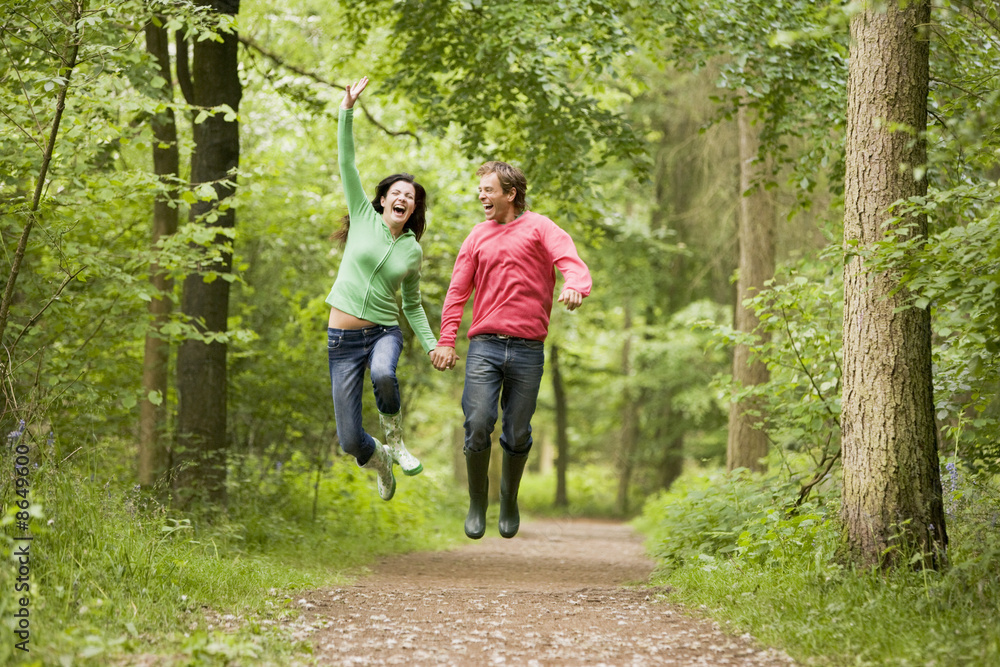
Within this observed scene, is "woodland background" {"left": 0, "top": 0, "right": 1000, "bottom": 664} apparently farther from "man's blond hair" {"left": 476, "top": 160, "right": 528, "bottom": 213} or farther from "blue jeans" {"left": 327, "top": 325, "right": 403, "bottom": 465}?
"man's blond hair" {"left": 476, "top": 160, "right": 528, "bottom": 213}

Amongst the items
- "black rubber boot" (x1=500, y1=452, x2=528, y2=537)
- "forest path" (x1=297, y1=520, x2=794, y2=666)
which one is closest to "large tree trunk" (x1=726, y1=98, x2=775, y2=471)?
"forest path" (x1=297, y1=520, x2=794, y2=666)

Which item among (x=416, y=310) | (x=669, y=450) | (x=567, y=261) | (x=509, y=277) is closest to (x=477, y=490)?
(x=416, y=310)

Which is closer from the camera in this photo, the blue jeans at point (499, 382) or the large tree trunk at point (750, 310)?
the blue jeans at point (499, 382)

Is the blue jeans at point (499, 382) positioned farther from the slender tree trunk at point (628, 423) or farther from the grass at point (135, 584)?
the slender tree trunk at point (628, 423)

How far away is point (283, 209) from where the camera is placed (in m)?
10.8

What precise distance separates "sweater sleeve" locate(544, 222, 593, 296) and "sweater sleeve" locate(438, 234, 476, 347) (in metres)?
0.53

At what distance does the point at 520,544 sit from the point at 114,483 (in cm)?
685

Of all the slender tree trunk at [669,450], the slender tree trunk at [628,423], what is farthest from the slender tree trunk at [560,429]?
the slender tree trunk at [669,450]

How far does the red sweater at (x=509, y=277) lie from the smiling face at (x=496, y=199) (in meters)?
0.07

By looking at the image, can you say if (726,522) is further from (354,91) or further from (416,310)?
(354,91)

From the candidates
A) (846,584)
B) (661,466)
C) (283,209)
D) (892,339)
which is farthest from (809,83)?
(661,466)

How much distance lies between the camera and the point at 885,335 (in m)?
4.76

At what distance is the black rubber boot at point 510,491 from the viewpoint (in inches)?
234

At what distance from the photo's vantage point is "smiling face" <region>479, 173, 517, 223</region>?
557cm
